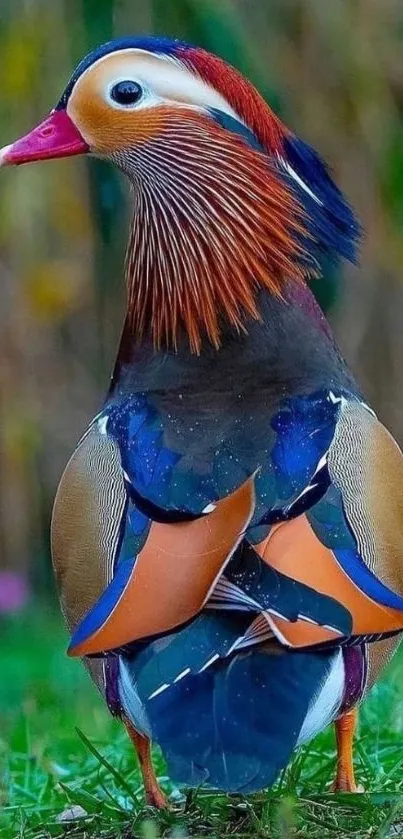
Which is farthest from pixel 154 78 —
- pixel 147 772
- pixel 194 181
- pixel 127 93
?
pixel 147 772

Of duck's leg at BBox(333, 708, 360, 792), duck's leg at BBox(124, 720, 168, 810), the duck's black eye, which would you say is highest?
the duck's black eye

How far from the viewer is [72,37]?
678cm

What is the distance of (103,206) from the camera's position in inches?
269

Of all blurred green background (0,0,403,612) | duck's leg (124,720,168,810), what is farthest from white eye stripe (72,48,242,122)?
blurred green background (0,0,403,612)

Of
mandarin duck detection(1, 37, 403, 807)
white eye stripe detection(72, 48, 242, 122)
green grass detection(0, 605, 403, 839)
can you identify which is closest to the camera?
mandarin duck detection(1, 37, 403, 807)

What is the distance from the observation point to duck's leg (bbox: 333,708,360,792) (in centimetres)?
300

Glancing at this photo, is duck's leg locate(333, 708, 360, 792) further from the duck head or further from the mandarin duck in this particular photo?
the duck head

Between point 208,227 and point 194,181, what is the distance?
97mm

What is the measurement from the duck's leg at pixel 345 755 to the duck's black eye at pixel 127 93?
1.28m

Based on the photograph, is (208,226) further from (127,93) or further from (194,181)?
(127,93)

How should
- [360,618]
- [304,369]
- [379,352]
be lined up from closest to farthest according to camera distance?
[360,618], [304,369], [379,352]

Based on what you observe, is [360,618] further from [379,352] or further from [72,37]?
[379,352]

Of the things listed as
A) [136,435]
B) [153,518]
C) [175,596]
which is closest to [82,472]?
[136,435]

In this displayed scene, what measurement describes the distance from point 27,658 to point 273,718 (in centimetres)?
472
